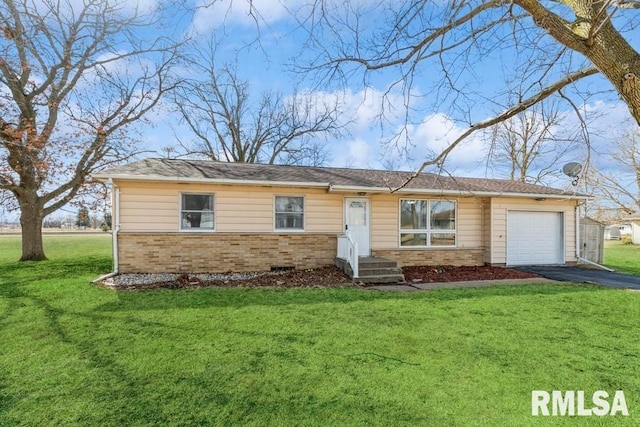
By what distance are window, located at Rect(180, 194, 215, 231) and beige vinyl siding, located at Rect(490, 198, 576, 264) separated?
993cm

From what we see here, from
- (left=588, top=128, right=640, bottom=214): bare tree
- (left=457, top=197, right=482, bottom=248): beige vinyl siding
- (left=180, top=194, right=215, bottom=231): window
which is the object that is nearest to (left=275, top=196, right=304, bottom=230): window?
(left=180, top=194, right=215, bottom=231): window

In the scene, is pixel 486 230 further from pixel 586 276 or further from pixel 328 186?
pixel 328 186

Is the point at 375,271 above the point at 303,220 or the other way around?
the other way around

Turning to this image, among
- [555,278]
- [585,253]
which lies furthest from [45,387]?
[585,253]

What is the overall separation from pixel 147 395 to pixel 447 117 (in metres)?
5.29

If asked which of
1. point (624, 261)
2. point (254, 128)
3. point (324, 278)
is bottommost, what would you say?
point (624, 261)

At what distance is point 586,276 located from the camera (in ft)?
35.7

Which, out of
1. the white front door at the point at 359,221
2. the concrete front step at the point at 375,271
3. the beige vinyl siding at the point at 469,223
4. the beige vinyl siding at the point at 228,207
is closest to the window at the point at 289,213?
the beige vinyl siding at the point at 228,207

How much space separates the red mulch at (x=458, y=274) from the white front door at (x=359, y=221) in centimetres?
157

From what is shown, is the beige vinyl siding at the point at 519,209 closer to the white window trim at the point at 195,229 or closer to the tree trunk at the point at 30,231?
the white window trim at the point at 195,229

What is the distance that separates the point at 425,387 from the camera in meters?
3.41

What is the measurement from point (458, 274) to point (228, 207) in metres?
7.62

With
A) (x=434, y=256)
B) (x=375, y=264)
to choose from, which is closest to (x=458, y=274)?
(x=434, y=256)

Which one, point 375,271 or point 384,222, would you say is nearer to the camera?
point 375,271
